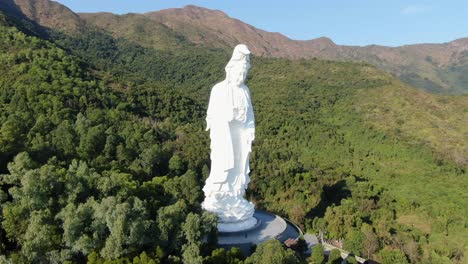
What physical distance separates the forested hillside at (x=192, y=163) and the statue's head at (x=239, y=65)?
12.9 feet

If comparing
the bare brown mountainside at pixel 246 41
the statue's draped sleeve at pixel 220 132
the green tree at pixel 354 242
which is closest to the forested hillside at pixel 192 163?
the green tree at pixel 354 242

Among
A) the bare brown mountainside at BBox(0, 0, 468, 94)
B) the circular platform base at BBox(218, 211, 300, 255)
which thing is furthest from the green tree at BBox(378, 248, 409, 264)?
the bare brown mountainside at BBox(0, 0, 468, 94)

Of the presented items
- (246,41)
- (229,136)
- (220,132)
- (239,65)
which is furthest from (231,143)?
(246,41)

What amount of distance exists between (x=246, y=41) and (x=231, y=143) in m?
108

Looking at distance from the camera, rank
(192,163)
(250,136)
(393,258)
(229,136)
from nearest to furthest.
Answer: (229,136) < (250,136) < (393,258) < (192,163)

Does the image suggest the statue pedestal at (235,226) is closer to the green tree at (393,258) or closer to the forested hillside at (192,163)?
the forested hillside at (192,163)

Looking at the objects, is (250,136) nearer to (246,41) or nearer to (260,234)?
(260,234)

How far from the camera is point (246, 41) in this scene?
392 ft

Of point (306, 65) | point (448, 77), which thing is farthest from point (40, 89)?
point (448, 77)

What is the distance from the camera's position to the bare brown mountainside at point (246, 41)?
8806cm

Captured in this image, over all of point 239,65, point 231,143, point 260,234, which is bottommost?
point 260,234

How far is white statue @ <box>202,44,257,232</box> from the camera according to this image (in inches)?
563

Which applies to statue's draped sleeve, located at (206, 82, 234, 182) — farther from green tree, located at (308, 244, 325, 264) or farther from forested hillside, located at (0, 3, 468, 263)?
green tree, located at (308, 244, 325, 264)

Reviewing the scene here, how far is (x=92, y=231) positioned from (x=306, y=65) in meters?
58.7
